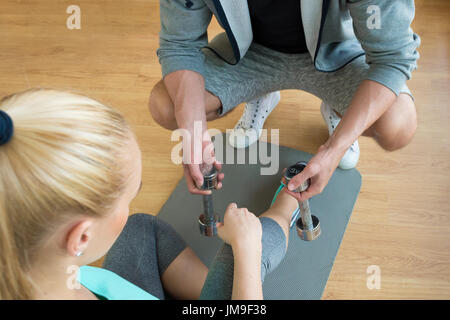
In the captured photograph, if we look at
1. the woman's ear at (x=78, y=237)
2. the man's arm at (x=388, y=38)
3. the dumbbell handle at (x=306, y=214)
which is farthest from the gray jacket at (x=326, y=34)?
the woman's ear at (x=78, y=237)

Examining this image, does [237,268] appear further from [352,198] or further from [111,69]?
[111,69]

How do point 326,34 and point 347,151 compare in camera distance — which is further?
point 347,151

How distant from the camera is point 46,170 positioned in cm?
49

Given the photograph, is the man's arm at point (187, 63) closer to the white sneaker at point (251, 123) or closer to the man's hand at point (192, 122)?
the man's hand at point (192, 122)

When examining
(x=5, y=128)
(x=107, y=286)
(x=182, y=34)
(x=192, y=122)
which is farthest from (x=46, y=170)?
(x=182, y=34)

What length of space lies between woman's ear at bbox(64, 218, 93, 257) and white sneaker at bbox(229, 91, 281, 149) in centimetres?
83

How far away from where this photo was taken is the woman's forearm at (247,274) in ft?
2.40

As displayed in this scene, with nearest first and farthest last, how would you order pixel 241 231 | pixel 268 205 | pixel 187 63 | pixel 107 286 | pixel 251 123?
1. pixel 107 286
2. pixel 241 231
3. pixel 187 63
4. pixel 268 205
5. pixel 251 123

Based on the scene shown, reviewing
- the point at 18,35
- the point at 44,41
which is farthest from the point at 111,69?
the point at 18,35

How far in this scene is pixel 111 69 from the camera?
5.65ft

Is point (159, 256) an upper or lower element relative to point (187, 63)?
lower

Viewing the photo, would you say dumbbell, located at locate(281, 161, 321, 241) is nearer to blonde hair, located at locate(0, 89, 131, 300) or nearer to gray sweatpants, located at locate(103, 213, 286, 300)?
gray sweatpants, located at locate(103, 213, 286, 300)

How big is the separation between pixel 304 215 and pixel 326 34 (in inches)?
17.7

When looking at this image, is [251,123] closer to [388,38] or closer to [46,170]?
[388,38]
